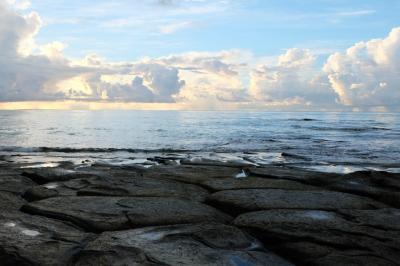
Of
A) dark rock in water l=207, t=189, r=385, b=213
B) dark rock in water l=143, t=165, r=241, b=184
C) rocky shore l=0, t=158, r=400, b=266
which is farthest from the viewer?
dark rock in water l=143, t=165, r=241, b=184

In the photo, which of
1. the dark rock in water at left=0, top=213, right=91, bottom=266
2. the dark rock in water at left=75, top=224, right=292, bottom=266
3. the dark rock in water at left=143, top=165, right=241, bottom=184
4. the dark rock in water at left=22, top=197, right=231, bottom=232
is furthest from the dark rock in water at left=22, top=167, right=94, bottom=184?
the dark rock in water at left=75, top=224, right=292, bottom=266

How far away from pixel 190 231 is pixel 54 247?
160 cm

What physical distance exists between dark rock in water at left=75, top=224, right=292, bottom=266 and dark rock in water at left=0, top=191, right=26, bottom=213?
253 centimetres

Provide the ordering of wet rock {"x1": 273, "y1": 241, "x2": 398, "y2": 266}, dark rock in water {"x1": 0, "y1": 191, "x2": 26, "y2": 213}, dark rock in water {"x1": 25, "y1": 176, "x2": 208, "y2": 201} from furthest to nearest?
dark rock in water {"x1": 25, "y1": 176, "x2": 208, "y2": 201}
dark rock in water {"x1": 0, "y1": 191, "x2": 26, "y2": 213}
wet rock {"x1": 273, "y1": 241, "x2": 398, "y2": 266}

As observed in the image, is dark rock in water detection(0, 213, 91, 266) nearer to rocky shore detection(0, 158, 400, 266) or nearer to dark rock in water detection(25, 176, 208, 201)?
rocky shore detection(0, 158, 400, 266)

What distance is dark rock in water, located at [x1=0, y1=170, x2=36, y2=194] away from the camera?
346 inches

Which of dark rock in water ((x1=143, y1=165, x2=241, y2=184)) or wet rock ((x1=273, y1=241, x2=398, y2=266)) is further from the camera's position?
dark rock in water ((x1=143, y1=165, x2=241, y2=184))

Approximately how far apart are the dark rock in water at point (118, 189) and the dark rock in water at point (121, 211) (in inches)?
37.0

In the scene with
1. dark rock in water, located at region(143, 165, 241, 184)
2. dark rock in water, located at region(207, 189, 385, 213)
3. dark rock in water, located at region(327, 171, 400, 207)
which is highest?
dark rock in water, located at region(207, 189, 385, 213)

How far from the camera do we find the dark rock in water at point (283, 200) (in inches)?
293

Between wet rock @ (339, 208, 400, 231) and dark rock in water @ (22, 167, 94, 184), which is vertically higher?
wet rock @ (339, 208, 400, 231)

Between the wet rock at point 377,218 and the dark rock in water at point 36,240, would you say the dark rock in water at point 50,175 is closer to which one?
the dark rock in water at point 36,240

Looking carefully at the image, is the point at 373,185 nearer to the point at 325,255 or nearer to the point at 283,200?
the point at 283,200

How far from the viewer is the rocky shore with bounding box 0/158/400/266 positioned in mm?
4859
